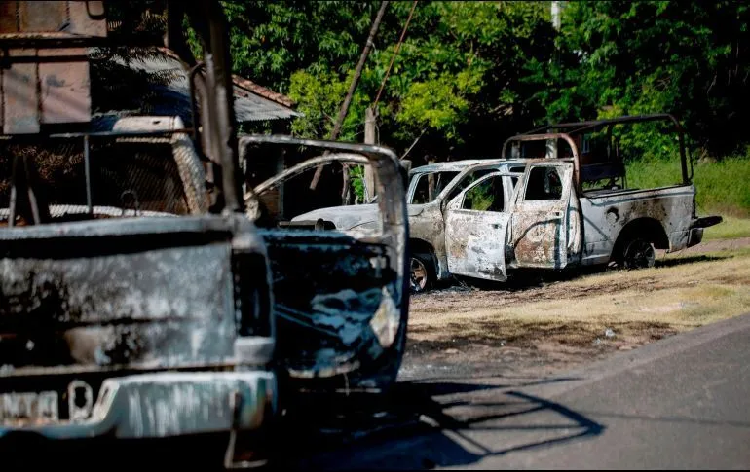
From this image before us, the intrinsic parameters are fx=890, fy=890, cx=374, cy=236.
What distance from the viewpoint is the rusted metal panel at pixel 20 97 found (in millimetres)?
5828

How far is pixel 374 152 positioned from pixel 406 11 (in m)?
18.8

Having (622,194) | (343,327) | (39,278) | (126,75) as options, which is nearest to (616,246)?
(622,194)

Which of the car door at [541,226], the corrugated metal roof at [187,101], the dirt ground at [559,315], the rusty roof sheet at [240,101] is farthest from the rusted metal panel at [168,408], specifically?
the rusty roof sheet at [240,101]

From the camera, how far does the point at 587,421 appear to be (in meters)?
5.98

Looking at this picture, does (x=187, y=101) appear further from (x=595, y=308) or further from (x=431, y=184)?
(x=595, y=308)

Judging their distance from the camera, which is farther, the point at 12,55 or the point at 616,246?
the point at 616,246

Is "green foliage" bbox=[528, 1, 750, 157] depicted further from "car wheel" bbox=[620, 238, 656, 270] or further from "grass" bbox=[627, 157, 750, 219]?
"car wheel" bbox=[620, 238, 656, 270]

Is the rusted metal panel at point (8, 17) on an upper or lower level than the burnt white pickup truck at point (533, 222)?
upper

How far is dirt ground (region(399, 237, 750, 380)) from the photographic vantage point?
7.83 metres

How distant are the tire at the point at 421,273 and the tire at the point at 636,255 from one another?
3186 millimetres

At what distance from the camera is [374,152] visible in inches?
220

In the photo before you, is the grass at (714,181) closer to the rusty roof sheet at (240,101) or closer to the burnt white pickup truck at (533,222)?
the burnt white pickup truck at (533,222)

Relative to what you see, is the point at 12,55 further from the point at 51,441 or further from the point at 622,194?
the point at 622,194

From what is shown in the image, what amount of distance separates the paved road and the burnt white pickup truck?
4832 mm
